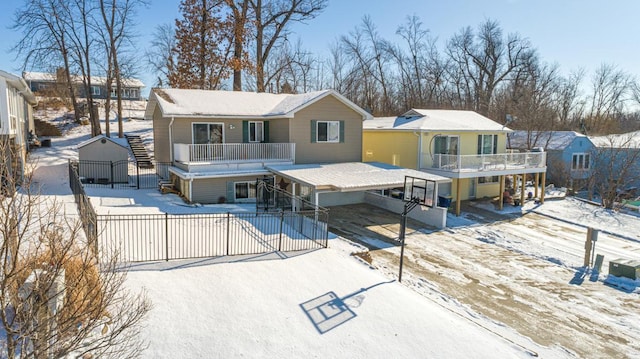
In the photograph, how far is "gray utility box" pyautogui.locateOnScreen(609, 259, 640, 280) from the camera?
1328 cm

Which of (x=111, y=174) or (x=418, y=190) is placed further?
(x=111, y=174)

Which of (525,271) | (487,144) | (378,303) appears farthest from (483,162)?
(378,303)

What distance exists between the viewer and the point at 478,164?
2183cm

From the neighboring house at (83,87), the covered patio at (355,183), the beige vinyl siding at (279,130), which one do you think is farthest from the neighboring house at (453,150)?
the neighboring house at (83,87)

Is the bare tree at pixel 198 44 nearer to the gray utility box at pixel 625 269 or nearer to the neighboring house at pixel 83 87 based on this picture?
the neighboring house at pixel 83 87

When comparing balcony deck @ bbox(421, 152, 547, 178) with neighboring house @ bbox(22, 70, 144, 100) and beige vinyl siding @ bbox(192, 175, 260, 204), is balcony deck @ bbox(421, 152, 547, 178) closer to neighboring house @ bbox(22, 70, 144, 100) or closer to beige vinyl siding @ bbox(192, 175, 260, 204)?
beige vinyl siding @ bbox(192, 175, 260, 204)

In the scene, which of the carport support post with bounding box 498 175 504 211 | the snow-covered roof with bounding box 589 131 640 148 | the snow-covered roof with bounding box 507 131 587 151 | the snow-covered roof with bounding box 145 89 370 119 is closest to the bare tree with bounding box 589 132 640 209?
the snow-covered roof with bounding box 589 131 640 148

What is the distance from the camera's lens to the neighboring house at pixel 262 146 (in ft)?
60.0

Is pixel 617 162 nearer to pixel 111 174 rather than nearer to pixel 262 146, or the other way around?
pixel 262 146

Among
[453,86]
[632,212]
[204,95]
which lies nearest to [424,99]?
[453,86]

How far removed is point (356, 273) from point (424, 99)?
4004 cm

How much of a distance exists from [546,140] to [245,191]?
27.9m

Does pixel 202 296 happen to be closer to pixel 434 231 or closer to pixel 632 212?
pixel 434 231

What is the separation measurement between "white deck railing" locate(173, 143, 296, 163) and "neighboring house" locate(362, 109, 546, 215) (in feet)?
23.3
